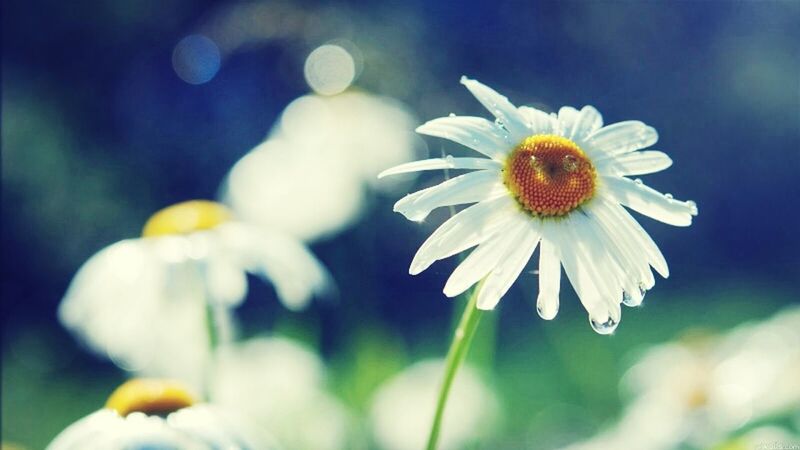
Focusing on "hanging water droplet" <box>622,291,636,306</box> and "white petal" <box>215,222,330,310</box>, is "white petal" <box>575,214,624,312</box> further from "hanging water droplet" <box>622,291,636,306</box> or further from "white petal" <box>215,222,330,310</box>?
"white petal" <box>215,222,330,310</box>

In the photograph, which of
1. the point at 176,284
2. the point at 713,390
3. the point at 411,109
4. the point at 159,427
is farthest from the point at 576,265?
the point at 411,109

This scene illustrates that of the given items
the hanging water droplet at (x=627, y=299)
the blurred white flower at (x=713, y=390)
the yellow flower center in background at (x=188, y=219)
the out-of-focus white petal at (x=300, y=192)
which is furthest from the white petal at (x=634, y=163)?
Result: the out-of-focus white petal at (x=300, y=192)

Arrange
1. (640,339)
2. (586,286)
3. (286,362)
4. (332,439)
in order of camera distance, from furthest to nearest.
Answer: (640,339) < (286,362) < (332,439) < (586,286)

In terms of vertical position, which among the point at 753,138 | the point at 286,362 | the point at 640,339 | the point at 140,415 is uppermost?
the point at 753,138

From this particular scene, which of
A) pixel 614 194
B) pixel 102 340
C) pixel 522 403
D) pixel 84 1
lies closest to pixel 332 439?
pixel 102 340

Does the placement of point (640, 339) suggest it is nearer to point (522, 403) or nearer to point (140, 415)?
point (522, 403)

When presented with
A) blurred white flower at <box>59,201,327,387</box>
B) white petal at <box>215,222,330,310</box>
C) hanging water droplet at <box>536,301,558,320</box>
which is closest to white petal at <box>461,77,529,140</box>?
hanging water droplet at <box>536,301,558,320</box>
